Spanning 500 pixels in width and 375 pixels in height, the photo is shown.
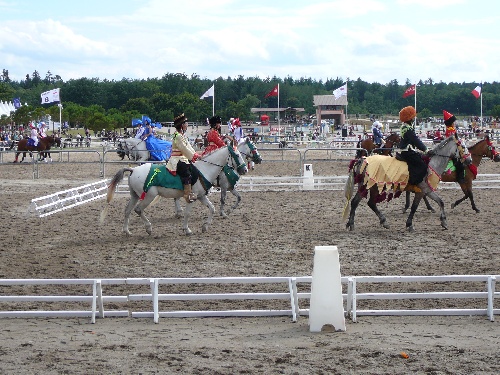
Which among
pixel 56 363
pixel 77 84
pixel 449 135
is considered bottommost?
pixel 56 363

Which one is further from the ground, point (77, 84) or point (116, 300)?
point (77, 84)

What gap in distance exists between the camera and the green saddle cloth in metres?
15.9

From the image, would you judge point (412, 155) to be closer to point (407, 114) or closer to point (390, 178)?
point (390, 178)

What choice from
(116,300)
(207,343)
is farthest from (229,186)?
(207,343)

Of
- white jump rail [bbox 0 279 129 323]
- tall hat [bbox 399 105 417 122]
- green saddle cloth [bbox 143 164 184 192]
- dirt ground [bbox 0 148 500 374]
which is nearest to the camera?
dirt ground [bbox 0 148 500 374]

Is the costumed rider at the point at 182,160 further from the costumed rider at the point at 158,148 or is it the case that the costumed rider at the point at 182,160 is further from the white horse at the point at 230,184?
the costumed rider at the point at 158,148

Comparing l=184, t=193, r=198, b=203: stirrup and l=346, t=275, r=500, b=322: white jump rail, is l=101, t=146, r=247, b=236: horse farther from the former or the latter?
l=346, t=275, r=500, b=322: white jump rail

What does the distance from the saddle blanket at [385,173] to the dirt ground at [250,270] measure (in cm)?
98

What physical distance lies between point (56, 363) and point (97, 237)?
334 inches

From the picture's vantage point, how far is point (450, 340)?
27.8ft

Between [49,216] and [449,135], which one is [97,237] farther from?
[449,135]

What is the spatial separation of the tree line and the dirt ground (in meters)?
60.1

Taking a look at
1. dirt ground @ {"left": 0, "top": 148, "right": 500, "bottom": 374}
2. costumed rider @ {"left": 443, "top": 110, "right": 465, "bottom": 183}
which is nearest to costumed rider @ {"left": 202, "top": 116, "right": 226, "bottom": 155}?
dirt ground @ {"left": 0, "top": 148, "right": 500, "bottom": 374}

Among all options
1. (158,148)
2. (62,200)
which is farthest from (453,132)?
(158,148)
